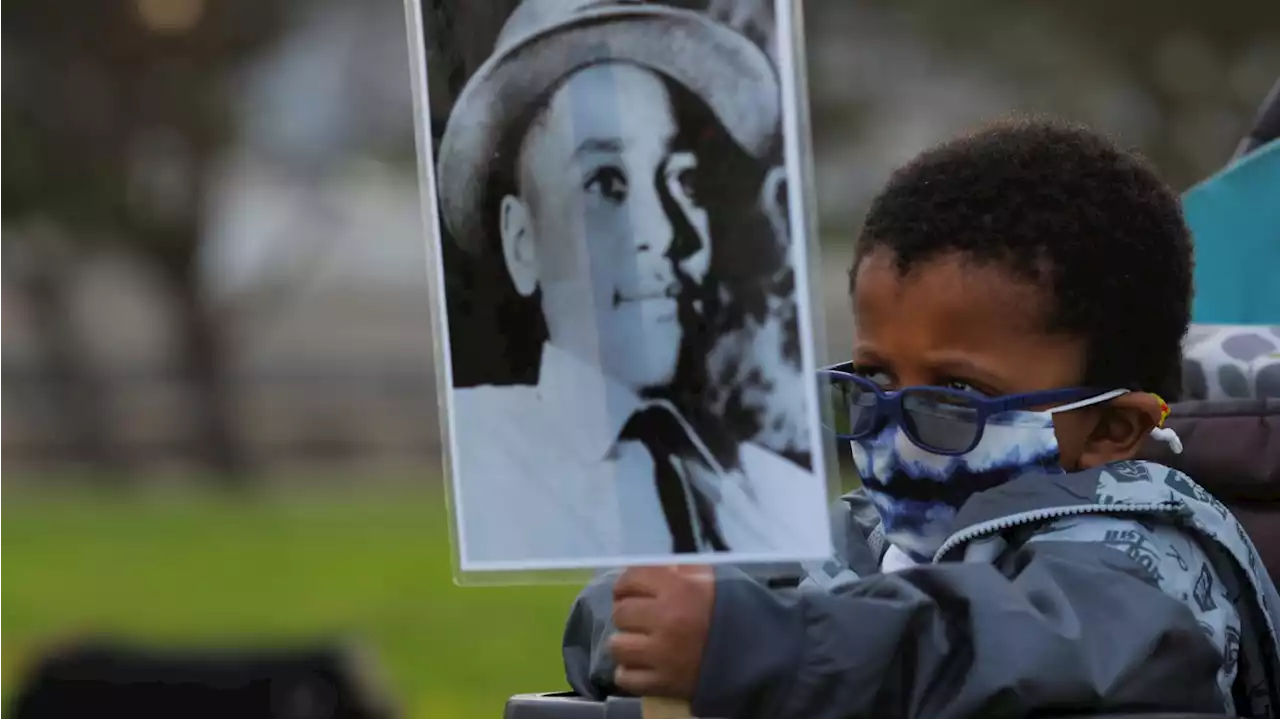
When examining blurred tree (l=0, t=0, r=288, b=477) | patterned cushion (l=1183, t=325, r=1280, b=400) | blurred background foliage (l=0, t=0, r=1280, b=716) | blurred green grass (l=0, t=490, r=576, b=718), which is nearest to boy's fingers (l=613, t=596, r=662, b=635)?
patterned cushion (l=1183, t=325, r=1280, b=400)

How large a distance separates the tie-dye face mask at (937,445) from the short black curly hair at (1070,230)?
2.1 inches

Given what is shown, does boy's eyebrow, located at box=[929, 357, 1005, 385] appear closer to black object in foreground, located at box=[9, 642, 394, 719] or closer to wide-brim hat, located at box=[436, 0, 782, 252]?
wide-brim hat, located at box=[436, 0, 782, 252]

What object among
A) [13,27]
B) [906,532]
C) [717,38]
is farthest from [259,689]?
[13,27]

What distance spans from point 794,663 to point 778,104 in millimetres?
306

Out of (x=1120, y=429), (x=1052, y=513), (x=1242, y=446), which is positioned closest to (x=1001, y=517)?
(x=1052, y=513)

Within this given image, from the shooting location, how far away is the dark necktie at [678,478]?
0.79m

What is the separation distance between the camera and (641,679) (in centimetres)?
83

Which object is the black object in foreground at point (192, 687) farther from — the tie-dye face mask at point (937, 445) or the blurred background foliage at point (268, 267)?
the tie-dye face mask at point (937, 445)

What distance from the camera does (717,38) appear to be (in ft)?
2.51

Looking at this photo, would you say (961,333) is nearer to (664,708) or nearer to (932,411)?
(932,411)

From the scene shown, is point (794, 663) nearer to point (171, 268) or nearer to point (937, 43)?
point (937, 43)

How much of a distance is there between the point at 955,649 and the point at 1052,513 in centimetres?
14

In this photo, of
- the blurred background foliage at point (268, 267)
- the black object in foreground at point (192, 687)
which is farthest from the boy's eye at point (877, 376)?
the blurred background foliage at point (268, 267)

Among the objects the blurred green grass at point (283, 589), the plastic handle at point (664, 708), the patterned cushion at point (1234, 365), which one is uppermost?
the patterned cushion at point (1234, 365)
